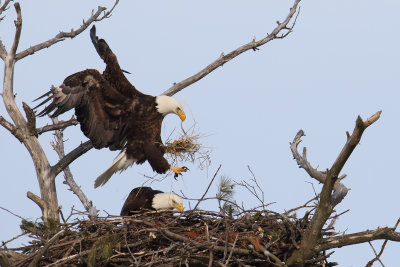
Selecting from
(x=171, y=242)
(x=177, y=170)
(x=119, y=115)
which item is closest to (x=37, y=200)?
(x=119, y=115)

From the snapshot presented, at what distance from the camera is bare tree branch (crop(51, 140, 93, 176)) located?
288 inches

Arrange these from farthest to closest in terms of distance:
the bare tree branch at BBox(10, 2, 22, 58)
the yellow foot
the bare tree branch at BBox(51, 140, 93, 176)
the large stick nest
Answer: the yellow foot
the bare tree branch at BBox(51, 140, 93, 176)
the bare tree branch at BBox(10, 2, 22, 58)
the large stick nest

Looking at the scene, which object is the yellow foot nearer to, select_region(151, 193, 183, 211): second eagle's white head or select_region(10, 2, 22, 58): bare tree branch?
select_region(151, 193, 183, 211): second eagle's white head

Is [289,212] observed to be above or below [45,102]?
below

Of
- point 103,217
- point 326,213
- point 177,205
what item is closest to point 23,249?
point 103,217

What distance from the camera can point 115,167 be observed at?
25.1 ft

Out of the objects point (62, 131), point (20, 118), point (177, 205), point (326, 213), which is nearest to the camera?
point (326, 213)

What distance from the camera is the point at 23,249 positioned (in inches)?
245

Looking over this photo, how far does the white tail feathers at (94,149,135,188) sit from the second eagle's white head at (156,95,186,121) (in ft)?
1.99

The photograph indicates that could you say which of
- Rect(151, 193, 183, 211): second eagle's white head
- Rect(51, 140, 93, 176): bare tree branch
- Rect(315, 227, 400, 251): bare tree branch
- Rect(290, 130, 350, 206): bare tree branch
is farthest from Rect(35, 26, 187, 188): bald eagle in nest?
Rect(315, 227, 400, 251): bare tree branch

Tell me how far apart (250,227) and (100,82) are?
2205 millimetres

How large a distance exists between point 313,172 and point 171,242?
1.84 metres

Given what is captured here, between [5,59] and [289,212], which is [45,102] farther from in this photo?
[289,212]

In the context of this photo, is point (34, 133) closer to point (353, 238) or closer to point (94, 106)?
point (94, 106)
